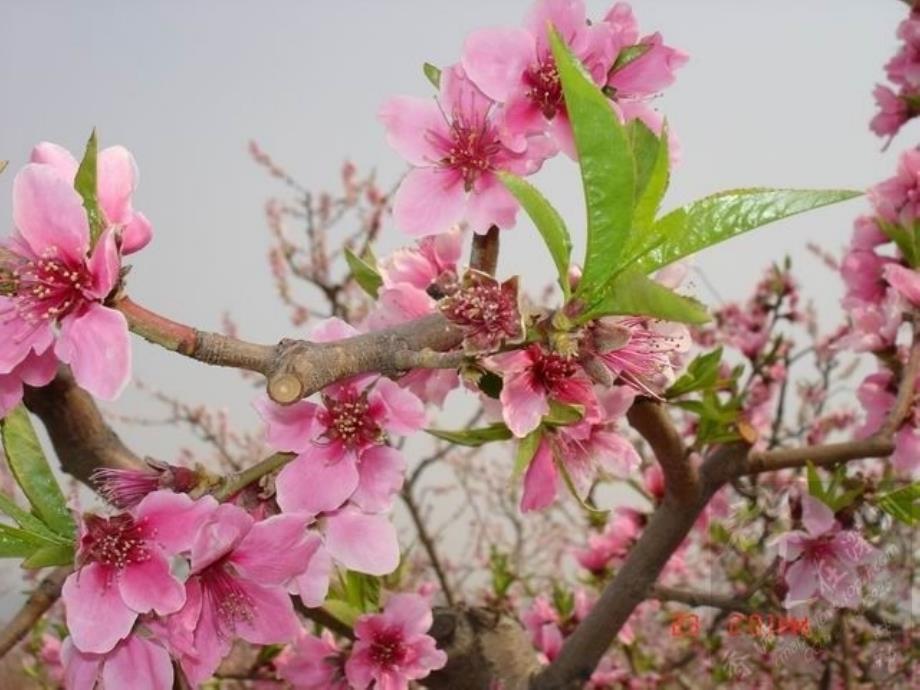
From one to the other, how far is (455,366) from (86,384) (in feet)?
1.01

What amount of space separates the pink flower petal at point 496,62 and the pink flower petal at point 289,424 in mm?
366

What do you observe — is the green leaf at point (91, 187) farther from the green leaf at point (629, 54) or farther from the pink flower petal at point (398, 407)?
the green leaf at point (629, 54)

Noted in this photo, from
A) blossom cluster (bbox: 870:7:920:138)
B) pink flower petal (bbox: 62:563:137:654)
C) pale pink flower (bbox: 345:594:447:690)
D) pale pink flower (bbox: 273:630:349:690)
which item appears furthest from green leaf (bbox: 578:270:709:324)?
blossom cluster (bbox: 870:7:920:138)

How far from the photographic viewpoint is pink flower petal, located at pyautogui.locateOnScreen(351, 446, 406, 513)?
975 millimetres

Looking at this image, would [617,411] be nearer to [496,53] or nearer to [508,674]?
[496,53]

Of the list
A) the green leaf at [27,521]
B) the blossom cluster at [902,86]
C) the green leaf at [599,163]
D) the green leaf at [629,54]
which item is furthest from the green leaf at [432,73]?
the blossom cluster at [902,86]

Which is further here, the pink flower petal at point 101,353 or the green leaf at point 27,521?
the green leaf at point 27,521

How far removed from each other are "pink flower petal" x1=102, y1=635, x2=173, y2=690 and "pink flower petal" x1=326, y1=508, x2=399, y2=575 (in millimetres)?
190

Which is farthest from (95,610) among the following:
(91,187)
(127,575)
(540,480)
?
(540,480)

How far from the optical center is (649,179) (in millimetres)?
822

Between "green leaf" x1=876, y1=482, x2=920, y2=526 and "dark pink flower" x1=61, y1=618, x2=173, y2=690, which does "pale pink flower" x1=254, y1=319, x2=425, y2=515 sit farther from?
"green leaf" x1=876, y1=482, x2=920, y2=526

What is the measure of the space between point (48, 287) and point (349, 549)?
0.39 meters

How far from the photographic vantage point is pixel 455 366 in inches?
31.4

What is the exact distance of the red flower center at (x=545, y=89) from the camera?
94cm
